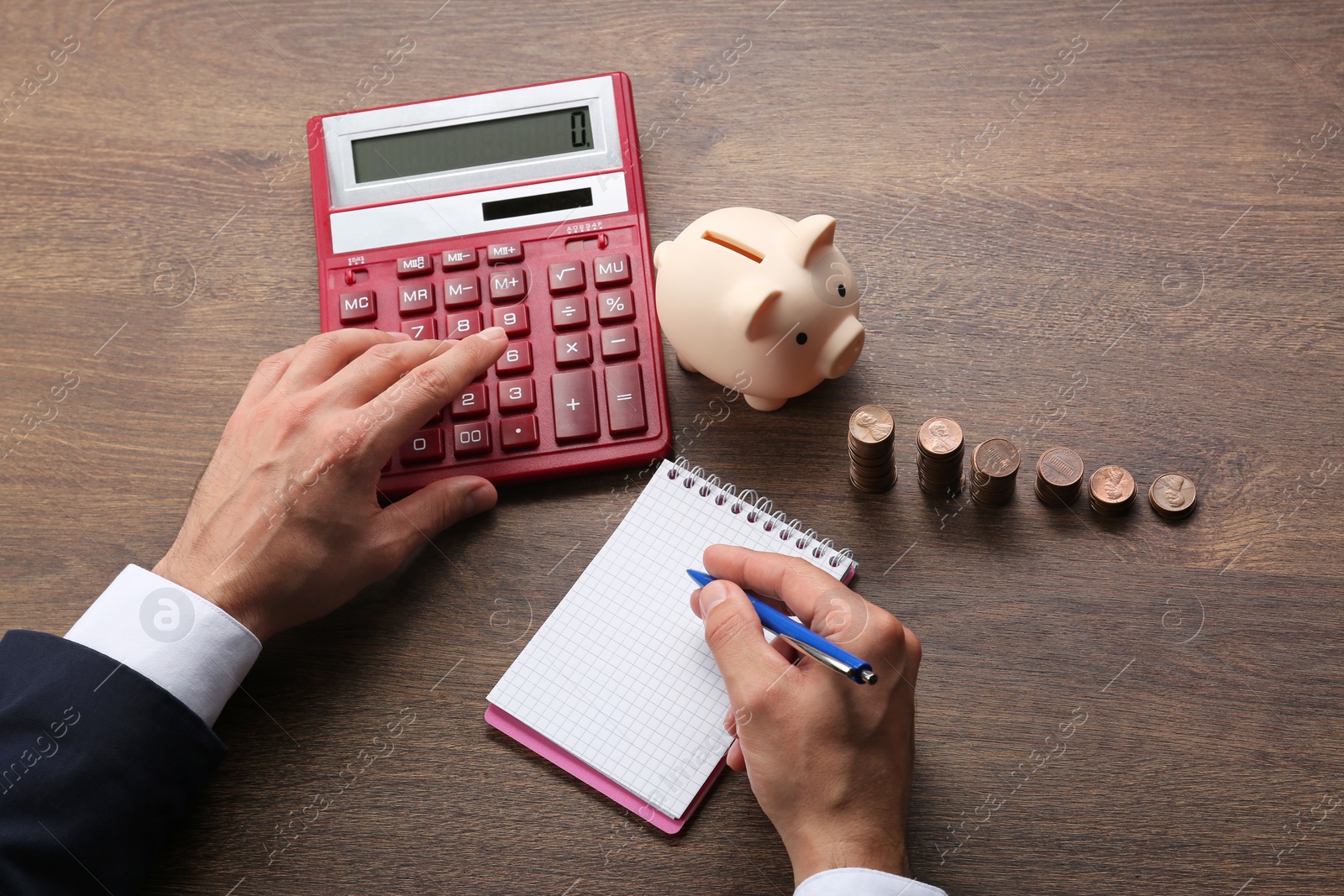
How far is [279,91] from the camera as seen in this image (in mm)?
1275

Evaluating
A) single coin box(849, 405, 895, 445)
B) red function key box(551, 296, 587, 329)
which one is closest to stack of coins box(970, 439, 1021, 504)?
single coin box(849, 405, 895, 445)

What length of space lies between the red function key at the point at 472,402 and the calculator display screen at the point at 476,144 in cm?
29

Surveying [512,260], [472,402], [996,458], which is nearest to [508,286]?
[512,260]

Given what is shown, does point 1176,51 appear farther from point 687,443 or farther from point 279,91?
point 279,91

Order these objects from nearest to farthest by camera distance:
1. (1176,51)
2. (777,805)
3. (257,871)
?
(777,805)
(257,871)
(1176,51)

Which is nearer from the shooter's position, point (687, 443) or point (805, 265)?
point (805, 265)

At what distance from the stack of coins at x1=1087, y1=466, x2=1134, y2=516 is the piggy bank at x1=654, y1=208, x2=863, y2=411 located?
0.31 m

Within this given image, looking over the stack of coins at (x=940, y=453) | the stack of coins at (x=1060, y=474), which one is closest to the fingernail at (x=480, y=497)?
the stack of coins at (x=940, y=453)

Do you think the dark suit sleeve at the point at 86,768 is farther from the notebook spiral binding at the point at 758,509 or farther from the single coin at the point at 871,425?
the single coin at the point at 871,425

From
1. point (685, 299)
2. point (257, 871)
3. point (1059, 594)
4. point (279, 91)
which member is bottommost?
point (257, 871)

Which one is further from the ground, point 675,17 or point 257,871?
point 675,17

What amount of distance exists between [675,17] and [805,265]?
543 millimetres

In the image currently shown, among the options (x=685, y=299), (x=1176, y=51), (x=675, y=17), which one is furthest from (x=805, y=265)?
(x=1176, y=51)

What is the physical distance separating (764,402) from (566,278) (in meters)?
0.26
